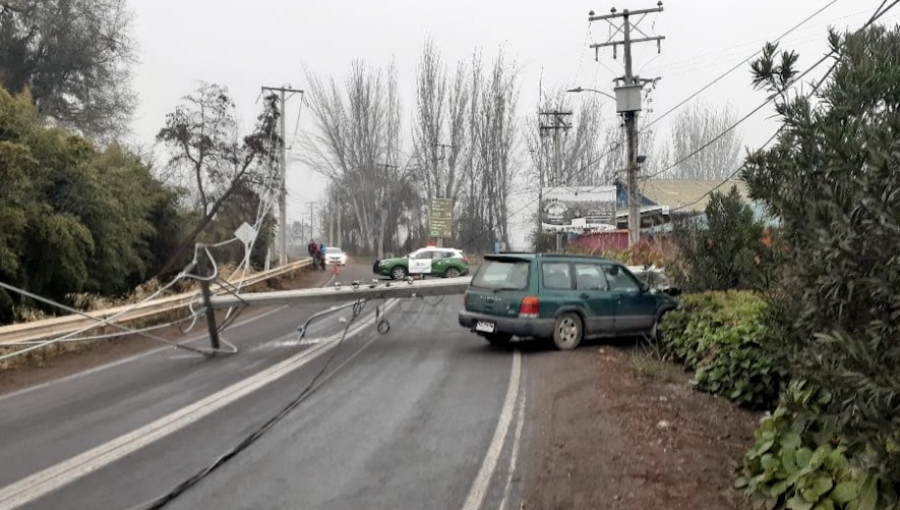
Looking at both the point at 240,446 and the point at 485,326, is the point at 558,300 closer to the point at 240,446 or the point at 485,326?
the point at 485,326

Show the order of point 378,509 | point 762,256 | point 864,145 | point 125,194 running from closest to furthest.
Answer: point 864,145
point 378,509
point 762,256
point 125,194

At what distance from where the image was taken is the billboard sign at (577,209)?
46.5 meters

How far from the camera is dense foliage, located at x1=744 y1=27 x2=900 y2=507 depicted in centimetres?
337

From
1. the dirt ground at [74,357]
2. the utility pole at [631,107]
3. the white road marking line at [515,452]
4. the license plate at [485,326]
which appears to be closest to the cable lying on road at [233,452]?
the white road marking line at [515,452]

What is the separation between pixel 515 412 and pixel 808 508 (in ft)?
13.5

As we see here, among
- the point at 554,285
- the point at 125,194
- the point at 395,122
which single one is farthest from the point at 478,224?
the point at 554,285

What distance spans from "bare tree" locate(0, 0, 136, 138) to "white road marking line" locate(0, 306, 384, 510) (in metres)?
27.0

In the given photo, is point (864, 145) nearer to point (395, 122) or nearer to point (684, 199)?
point (684, 199)

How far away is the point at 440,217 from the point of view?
2325 inches

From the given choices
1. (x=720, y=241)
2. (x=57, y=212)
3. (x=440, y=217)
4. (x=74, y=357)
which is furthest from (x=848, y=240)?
(x=440, y=217)

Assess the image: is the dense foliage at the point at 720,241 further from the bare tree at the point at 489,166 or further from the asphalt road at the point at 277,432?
the bare tree at the point at 489,166

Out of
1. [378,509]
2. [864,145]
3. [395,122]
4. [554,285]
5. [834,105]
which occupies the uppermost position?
[395,122]

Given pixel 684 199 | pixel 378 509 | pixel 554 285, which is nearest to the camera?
pixel 378 509

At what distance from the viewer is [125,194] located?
68.9 ft
